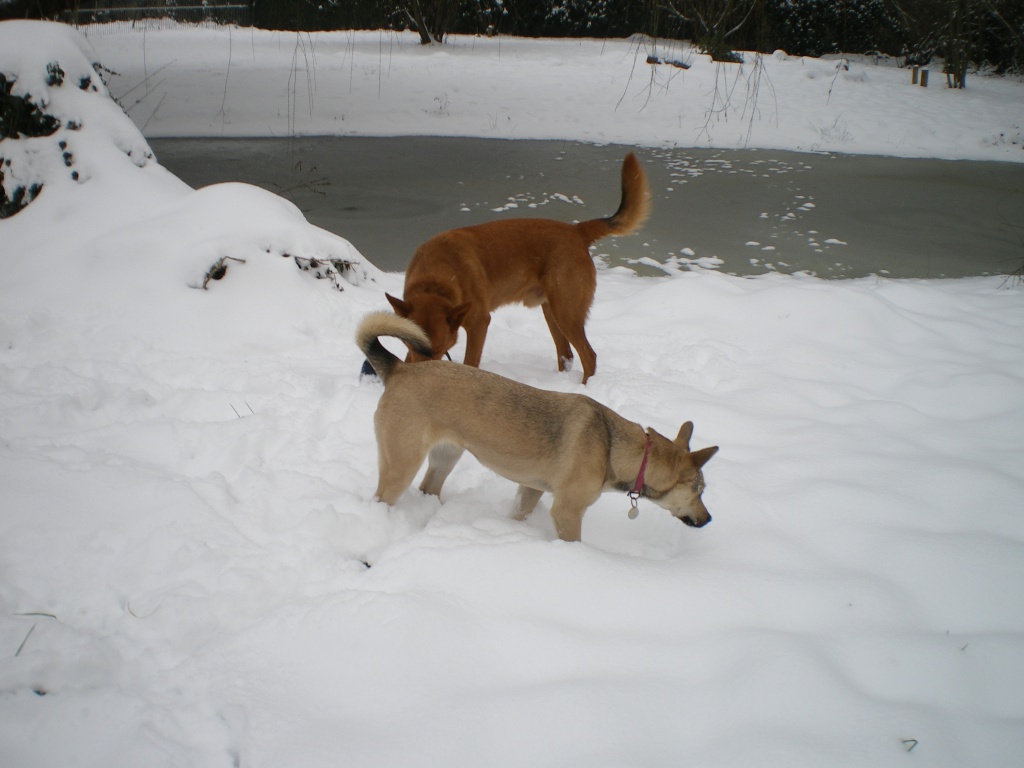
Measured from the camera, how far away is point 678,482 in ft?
9.87

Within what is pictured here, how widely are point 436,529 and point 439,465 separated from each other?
0.46 meters

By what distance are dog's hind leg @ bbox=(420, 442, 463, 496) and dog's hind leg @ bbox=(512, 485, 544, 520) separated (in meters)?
0.39

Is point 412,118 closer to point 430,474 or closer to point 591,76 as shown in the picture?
point 591,76

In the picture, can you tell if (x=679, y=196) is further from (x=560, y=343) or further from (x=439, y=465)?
(x=439, y=465)

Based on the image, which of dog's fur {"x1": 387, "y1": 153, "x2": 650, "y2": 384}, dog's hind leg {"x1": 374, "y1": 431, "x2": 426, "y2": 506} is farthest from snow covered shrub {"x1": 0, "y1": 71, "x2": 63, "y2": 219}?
dog's hind leg {"x1": 374, "y1": 431, "x2": 426, "y2": 506}

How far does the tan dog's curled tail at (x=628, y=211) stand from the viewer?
486cm

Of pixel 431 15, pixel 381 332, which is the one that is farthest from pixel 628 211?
pixel 431 15

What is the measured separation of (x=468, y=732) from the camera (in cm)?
202

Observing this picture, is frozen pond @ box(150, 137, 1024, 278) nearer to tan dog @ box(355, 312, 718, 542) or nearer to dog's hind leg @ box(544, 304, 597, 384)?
dog's hind leg @ box(544, 304, 597, 384)

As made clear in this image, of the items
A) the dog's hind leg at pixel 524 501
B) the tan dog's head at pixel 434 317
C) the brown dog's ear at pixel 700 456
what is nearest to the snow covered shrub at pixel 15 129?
the tan dog's head at pixel 434 317

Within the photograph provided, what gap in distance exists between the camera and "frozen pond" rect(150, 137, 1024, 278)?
796 cm

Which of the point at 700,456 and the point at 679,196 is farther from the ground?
the point at 679,196

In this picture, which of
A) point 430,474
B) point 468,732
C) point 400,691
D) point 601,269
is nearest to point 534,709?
point 468,732

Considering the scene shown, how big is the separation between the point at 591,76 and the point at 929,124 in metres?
8.30
